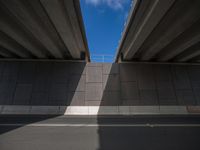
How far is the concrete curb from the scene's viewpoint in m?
7.23

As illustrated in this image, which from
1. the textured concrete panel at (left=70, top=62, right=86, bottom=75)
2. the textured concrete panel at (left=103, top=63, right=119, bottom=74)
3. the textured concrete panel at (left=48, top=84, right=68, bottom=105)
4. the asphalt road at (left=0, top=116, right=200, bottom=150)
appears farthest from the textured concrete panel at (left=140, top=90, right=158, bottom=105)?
the textured concrete panel at (left=48, top=84, right=68, bottom=105)

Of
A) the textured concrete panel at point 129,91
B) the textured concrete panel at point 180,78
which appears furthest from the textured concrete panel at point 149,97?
the textured concrete panel at point 180,78

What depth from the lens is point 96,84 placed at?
801 cm

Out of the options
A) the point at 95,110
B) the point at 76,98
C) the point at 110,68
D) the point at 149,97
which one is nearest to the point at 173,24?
the point at 110,68

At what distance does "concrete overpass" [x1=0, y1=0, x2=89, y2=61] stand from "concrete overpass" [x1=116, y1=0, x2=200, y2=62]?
241cm

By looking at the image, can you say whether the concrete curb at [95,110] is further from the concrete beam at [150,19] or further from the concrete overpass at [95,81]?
the concrete beam at [150,19]

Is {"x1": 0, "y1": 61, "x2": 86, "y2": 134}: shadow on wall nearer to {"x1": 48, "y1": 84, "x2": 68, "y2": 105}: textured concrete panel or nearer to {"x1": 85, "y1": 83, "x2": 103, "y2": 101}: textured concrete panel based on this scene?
{"x1": 48, "y1": 84, "x2": 68, "y2": 105}: textured concrete panel

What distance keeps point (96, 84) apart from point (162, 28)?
5046mm

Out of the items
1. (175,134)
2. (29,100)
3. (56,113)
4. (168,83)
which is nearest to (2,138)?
(56,113)

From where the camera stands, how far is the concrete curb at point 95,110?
285 inches

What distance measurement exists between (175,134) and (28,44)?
8004 mm

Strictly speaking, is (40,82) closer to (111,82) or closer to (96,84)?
(96,84)

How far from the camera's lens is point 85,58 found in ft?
27.7

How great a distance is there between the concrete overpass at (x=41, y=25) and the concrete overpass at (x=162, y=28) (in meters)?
2.41
